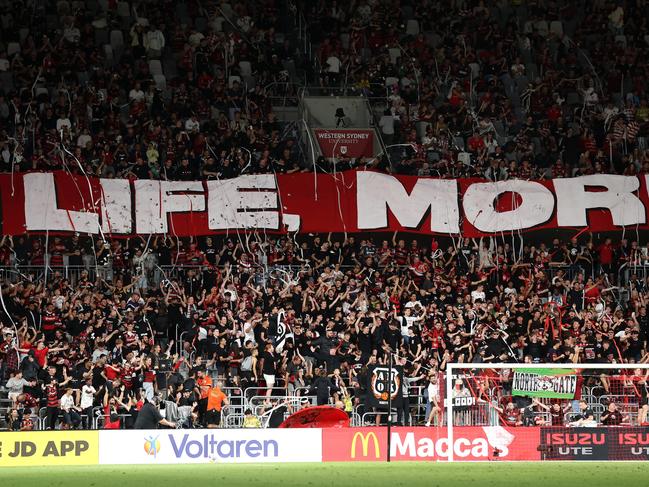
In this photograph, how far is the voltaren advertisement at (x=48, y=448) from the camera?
2269 centimetres

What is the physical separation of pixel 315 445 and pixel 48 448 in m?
5.25

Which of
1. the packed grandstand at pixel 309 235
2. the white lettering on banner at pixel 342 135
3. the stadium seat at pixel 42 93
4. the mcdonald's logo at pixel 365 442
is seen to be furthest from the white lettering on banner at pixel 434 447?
the stadium seat at pixel 42 93

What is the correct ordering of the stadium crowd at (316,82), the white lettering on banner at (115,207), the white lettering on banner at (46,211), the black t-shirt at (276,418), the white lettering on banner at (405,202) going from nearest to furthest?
the black t-shirt at (276,418) → the white lettering on banner at (46,211) → the white lettering on banner at (115,207) → the white lettering on banner at (405,202) → the stadium crowd at (316,82)

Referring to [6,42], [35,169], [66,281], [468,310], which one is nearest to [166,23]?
[6,42]

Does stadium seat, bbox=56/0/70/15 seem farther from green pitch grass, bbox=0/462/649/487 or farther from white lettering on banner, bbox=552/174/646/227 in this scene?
green pitch grass, bbox=0/462/649/487

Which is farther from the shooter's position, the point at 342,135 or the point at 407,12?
the point at 407,12

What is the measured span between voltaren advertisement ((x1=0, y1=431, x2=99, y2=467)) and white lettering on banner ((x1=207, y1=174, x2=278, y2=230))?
8.55 m

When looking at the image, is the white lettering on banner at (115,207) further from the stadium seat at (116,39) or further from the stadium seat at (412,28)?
the stadium seat at (412,28)

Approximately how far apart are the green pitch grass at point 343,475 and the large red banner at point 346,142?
12.6 metres

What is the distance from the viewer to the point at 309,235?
31.2m

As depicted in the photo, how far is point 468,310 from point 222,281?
611cm

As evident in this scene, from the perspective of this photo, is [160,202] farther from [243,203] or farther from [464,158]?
[464,158]

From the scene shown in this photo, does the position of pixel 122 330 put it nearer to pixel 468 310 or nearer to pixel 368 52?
pixel 468 310

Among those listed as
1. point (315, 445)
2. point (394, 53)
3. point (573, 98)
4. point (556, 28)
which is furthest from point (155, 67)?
A: point (315, 445)
